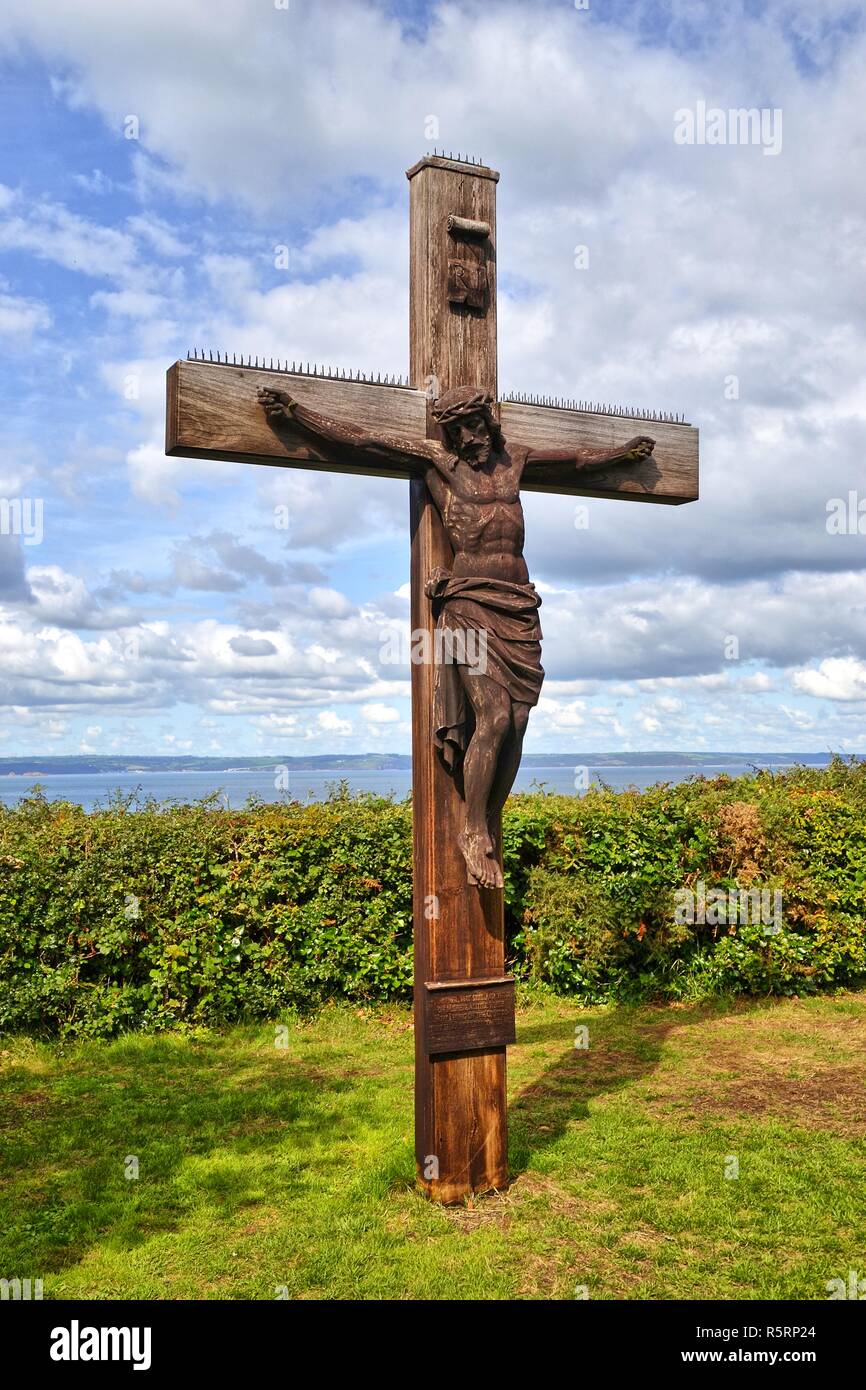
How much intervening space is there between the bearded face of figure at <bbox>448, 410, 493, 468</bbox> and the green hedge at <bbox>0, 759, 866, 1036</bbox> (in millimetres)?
4390

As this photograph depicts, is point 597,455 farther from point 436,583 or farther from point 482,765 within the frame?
point 482,765

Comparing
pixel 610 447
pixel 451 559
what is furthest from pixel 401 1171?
pixel 610 447

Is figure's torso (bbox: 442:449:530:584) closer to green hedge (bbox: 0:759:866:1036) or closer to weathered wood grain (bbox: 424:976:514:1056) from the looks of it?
weathered wood grain (bbox: 424:976:514:1056)

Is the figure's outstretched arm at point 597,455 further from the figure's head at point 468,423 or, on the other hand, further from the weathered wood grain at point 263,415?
the weathered wood grain at point 263,415

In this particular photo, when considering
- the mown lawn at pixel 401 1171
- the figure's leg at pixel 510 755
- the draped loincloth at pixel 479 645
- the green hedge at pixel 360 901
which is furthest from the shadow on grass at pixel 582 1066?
the draped loincloth at pixel 479 645

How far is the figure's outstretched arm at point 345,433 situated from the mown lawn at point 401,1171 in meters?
3.49

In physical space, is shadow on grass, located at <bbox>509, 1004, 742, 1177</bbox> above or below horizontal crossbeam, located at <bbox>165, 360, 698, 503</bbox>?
below

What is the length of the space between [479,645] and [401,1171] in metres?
2.66

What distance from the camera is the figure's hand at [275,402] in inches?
185

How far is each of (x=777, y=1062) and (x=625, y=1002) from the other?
1884 mm

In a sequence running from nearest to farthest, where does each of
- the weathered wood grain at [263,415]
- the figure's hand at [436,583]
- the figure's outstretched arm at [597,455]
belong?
the weathered wood grain at [263,415], the figure's hand at [436,583], the figure's outstretched arm at [597,455]

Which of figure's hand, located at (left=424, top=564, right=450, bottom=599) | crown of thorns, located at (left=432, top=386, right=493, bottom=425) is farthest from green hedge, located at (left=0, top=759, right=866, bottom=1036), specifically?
crown of thorns, located at (left=432, top=386, right=493, bottom=425)

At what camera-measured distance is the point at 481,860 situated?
4.83 meters

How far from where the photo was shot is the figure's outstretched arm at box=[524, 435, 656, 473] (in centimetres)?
533
